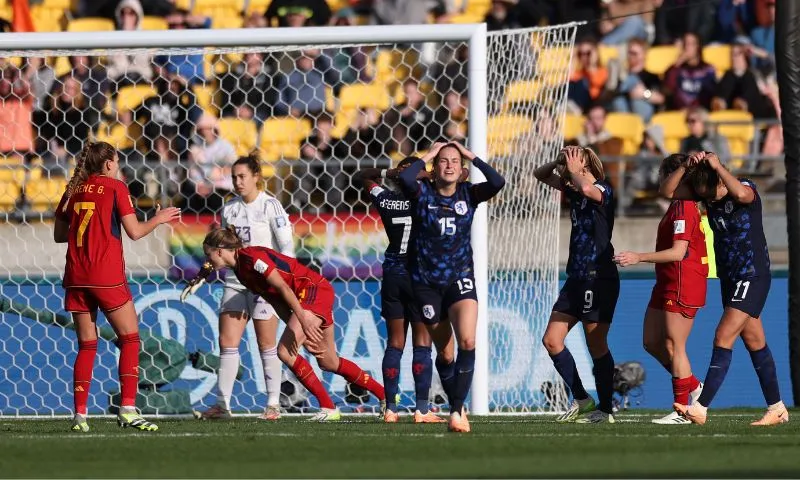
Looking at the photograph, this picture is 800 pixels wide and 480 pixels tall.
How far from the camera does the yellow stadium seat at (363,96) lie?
47.6 feet

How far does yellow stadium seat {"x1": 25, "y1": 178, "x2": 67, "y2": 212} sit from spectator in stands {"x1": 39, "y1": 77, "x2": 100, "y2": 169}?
0.23 m

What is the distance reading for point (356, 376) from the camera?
396 inches

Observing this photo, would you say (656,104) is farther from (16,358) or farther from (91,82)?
(16,358)

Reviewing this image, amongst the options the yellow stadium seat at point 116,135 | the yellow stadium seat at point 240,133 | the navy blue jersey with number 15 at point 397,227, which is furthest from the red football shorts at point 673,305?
the yellow stadium seat at point 116,135

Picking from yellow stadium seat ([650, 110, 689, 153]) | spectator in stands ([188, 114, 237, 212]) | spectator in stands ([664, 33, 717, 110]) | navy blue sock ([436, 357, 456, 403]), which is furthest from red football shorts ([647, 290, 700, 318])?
spectator in stands ([664, 33, 717, 110])

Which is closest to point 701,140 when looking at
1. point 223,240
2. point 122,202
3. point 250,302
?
point 250,302

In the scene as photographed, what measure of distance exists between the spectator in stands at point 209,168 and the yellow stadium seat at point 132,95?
0.54m

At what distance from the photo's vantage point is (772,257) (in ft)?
44.9

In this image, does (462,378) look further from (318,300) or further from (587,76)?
(587,76)

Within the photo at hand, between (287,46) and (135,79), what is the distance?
2.59 m

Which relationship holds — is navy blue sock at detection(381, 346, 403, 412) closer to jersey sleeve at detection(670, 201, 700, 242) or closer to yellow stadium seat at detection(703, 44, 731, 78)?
jersey sleeve at detection(670, 201, 700, 242)

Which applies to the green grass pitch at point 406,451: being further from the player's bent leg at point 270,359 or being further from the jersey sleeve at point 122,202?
the jersey sleeve at point 122,202

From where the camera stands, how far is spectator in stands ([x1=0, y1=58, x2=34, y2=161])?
42.2 feet

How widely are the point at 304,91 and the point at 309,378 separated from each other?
4.93 metres
